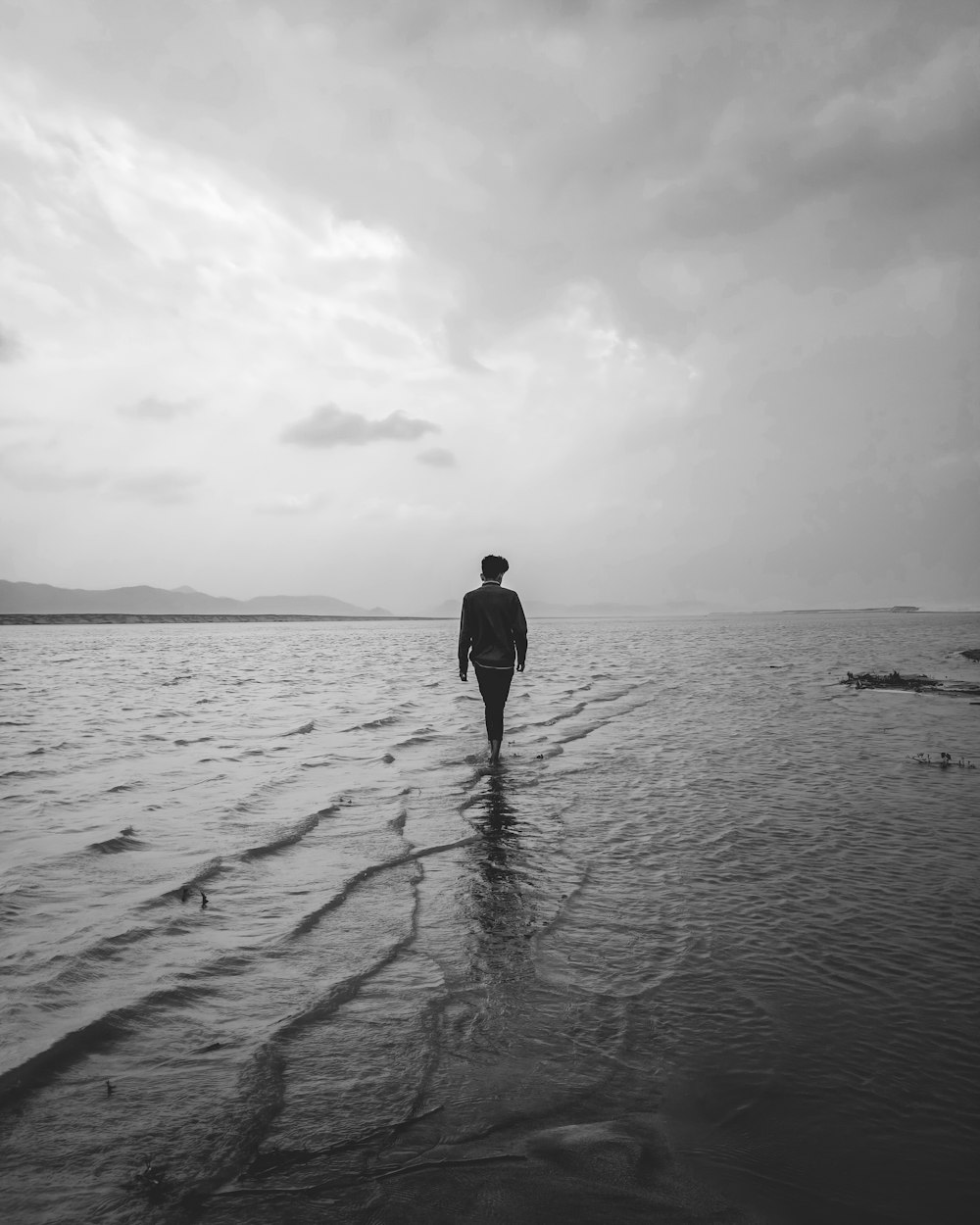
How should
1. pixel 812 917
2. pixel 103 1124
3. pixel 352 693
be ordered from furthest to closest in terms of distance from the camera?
pixel 352 693
pixel 812 917
pixel 103 1124

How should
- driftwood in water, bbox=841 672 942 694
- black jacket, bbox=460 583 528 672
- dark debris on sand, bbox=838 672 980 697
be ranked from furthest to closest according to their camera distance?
driftwood in water, bbox=841 672 942 694
dark debris on sand, bbox=838 672 980 697
black jacket, bbox=460 583 528 672

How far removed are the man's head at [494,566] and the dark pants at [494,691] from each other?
59.3 inches

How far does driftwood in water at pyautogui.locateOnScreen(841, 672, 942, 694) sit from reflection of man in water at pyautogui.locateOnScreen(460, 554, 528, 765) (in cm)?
1476

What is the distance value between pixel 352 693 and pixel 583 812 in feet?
47.2

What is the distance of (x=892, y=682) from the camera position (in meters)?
22.0

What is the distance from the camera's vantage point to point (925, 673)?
2630 centimetres

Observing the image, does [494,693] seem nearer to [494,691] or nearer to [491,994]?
[494,691]

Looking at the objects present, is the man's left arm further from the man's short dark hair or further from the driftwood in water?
the driftwood in water

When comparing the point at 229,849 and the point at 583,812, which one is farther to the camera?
the point at 583,812

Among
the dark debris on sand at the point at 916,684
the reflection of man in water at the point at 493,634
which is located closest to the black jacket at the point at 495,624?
the reflection of man in water at the point at 493,634

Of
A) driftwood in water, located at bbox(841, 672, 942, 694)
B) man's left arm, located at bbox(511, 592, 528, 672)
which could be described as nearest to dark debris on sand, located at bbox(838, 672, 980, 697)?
driftwood in water, located at bbox(841, 672, 942, 694)

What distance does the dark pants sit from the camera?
37.7ft

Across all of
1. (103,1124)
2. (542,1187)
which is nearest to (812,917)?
(542,1187)

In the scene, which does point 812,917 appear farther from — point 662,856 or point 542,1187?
point 542,1187
